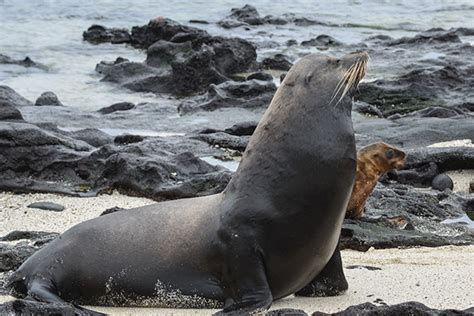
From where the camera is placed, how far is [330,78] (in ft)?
17.0

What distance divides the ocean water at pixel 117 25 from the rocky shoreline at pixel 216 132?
59 cm

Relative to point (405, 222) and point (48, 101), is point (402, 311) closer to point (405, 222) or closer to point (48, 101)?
point (405, 222)

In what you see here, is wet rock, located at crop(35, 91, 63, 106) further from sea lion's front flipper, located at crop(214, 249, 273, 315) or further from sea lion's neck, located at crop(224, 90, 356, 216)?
sea lion's front flipper, located at crop(214, 249, 273, 315)

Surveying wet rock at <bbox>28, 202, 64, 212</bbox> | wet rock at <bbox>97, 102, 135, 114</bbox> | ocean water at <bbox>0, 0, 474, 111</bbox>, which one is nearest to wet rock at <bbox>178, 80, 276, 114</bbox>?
wet rock at <bbox>97, 102, 135, 114</bbox>

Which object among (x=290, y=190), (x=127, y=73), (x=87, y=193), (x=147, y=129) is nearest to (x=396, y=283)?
(x=290, y=190)

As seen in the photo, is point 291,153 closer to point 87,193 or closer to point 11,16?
point 87,193

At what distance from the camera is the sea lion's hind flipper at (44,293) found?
192 inches

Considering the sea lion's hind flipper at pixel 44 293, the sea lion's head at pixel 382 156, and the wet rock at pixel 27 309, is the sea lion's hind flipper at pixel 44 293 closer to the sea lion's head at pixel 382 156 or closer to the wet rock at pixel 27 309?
the wet rock at pixel 27 309

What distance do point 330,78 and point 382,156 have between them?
91.4 inches

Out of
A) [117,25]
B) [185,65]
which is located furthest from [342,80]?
[117,25]

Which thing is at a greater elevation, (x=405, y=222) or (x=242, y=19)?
(x=405, y=222)

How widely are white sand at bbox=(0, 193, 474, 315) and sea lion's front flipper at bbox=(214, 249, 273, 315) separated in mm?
208

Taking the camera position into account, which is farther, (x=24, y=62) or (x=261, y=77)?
(x=24, y=62)

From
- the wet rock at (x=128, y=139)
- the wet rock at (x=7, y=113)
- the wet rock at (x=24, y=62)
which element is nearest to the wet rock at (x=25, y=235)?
the wet rock at (x=7, y=113)
